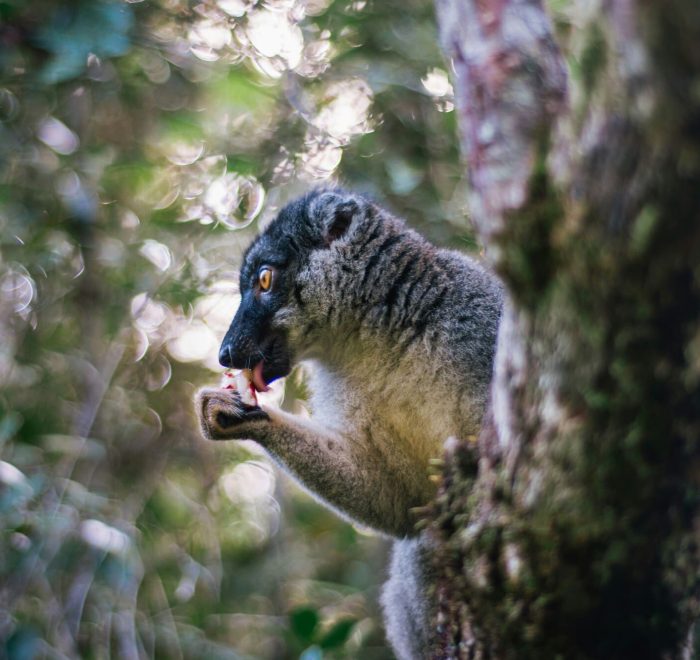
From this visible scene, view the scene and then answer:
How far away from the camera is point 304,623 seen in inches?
172

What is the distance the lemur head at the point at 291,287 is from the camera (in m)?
3.88

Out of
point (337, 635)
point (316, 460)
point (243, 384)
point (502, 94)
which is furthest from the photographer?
point (337, 635)

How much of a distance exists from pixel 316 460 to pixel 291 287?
914mm

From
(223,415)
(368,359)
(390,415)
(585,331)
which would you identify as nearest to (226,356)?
(223,415)

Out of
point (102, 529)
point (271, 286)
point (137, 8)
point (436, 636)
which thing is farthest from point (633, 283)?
point (137, 8)

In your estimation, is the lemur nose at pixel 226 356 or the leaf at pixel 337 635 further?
the leaf at pixel 337 635

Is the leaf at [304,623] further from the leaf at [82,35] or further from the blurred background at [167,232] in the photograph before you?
the leaf at [82,35]

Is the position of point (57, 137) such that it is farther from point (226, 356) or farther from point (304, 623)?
point (304, 623)

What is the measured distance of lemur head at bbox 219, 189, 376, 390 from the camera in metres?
3.88

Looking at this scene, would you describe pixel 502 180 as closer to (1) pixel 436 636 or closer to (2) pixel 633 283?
(2) pixel 633 283

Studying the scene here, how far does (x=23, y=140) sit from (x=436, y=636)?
479 cm

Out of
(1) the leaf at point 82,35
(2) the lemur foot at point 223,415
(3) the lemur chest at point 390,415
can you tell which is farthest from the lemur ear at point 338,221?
(1) the leaf at point 82,35

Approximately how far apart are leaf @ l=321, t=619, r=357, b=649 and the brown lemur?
0.32m

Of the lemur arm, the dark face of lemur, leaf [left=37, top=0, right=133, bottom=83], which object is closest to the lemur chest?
the lemur arm
